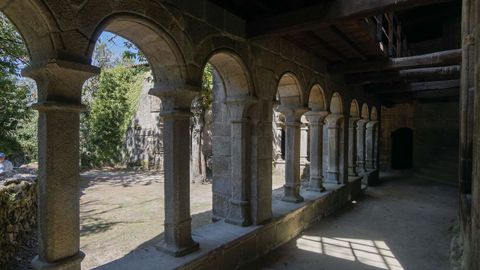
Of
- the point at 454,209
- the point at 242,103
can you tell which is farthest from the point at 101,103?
the point at 454,209

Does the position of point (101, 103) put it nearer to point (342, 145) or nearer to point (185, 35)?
point (342, 145)

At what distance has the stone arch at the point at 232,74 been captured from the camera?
10.6 feet

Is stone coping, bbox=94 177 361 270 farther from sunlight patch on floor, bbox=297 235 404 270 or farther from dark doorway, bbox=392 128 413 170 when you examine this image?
dark doorway, bbox=392 128 413 170

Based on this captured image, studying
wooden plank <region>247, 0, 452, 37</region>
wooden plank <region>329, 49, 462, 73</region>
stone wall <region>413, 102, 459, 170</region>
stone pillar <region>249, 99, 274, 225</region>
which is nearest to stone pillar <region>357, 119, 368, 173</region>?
stone wall <region>413, 102, 459, 170</region>

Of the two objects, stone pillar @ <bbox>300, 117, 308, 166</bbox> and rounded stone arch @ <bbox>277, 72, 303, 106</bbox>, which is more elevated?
rounded stone arch @ <bbox>277, 72, 303, 106</bbox>

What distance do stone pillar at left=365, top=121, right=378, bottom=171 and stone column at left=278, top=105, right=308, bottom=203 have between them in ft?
19.0

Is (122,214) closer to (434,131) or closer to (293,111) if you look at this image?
(293,111)

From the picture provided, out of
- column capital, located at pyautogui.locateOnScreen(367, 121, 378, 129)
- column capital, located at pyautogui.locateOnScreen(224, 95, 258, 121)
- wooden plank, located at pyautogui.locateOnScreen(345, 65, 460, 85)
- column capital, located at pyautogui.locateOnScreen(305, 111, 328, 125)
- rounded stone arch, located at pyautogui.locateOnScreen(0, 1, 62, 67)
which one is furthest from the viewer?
column capital, located at pyautogui.locateOnScreen(367, 121, 378, 129)

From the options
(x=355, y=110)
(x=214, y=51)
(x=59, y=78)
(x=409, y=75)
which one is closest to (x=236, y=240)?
(x=214, y=51)

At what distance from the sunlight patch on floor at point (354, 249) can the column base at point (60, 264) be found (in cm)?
274

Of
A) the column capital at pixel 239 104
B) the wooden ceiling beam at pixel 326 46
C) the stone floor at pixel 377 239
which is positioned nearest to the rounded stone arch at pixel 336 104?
the wooden ceiling beam at pixel 326 46

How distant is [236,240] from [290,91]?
238 cm

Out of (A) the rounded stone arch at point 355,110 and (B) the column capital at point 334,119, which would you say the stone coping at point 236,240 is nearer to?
(B) the column capital at point 334,119

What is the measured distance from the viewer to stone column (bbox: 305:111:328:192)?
17.9ft
